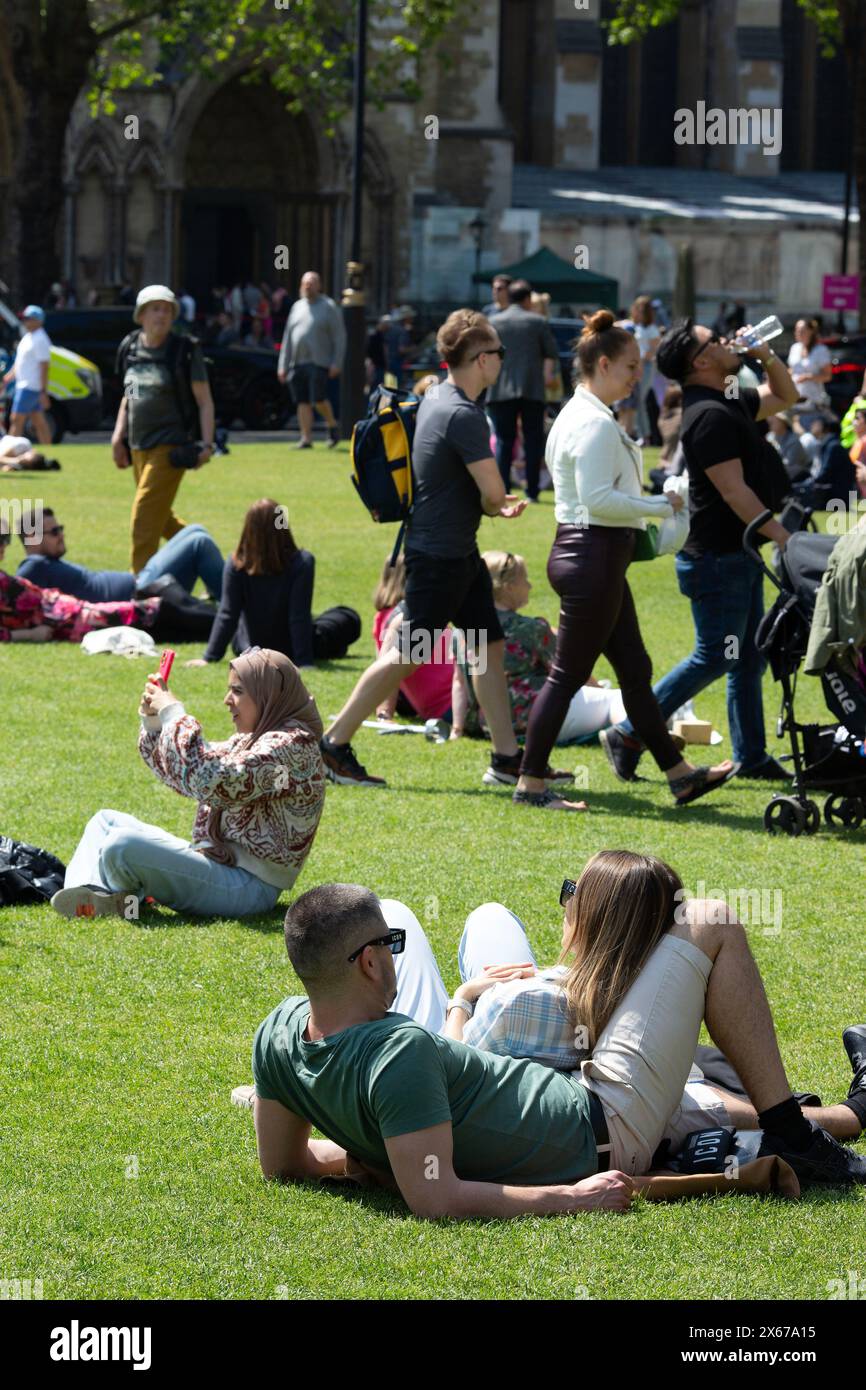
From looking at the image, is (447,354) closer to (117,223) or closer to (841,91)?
(117,223)

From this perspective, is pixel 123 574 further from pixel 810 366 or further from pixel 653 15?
pixel 653 15

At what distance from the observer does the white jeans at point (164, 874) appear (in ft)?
23.8

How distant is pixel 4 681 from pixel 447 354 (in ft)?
13.5

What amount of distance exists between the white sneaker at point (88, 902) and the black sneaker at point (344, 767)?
2423mm

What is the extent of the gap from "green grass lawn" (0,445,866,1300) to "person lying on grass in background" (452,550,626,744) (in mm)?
196

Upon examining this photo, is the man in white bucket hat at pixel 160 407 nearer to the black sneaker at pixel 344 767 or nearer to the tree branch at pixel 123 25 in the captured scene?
the black sneaker at pixel 344 767

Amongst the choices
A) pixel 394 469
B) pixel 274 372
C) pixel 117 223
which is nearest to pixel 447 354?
pixel 394 469

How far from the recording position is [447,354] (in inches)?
363

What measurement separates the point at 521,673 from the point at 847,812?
2.04 m

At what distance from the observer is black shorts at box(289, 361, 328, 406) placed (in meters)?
25.8

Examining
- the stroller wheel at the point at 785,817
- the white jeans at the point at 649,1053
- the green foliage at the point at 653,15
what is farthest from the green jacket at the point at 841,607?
the green foliage at the point at 653,15

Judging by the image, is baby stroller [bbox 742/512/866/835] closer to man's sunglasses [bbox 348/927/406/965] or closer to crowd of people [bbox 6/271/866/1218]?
crowd of people [bbox 6/271/866/1218]

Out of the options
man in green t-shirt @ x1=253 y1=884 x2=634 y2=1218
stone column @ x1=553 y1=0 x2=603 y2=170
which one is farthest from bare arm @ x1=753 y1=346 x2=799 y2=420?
stone column @ x1=553 y1=0 x2=603 y2=170

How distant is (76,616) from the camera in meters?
13.5
